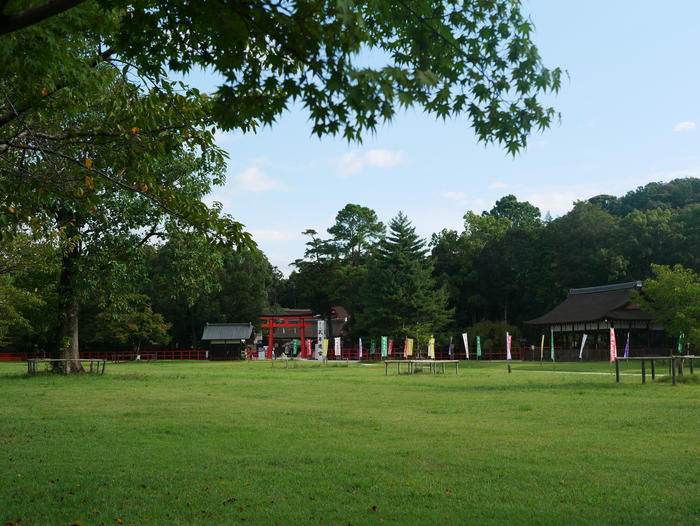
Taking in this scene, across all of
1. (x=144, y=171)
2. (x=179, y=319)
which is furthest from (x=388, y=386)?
(x=179, y=319)

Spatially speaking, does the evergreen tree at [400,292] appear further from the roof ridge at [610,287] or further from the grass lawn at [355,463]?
the grass lawn at [355,463]

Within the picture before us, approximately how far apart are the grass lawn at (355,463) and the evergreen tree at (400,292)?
32.9 metres

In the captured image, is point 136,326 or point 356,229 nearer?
point 136,326

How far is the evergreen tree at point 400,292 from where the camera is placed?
45.4 meters

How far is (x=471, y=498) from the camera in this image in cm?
510

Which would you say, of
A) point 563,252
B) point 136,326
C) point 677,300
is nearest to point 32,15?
point 677,300

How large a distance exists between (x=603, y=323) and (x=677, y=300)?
9073mm

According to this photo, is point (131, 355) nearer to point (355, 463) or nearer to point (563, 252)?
point (563, 252)

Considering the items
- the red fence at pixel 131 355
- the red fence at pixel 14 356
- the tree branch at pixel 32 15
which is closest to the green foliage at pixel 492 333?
the red fence at pixel 131 355

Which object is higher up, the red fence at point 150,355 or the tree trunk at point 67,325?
the tree trunk at point 67,325

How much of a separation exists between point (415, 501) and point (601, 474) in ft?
6.39

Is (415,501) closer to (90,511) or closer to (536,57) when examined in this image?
(90,511)

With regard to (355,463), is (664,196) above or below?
above

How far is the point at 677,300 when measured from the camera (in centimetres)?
3316
